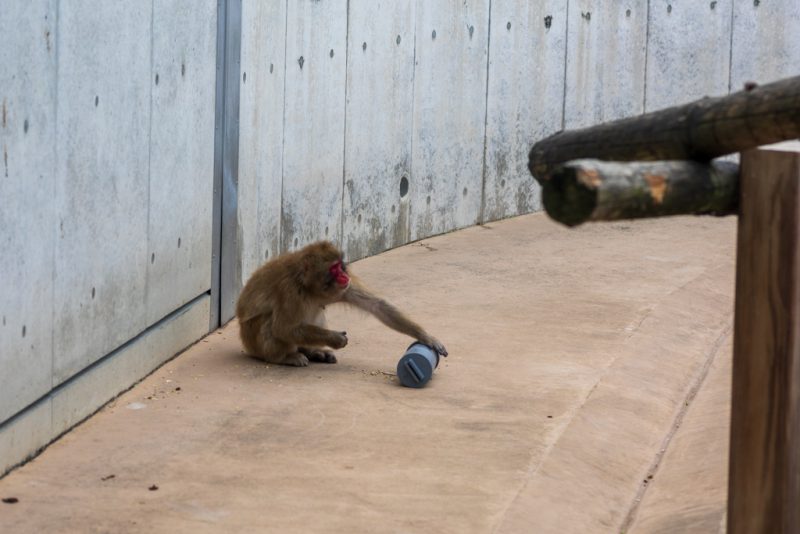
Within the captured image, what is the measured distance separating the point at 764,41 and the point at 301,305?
8.51m

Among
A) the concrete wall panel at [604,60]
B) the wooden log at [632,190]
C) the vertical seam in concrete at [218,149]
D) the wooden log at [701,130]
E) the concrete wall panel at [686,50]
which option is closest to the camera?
the wooden log at [632,190]

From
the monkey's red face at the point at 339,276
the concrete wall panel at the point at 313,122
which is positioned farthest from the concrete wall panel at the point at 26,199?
the concrete wall panel at the point at 313,122

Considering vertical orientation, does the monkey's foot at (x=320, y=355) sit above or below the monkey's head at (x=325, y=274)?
below

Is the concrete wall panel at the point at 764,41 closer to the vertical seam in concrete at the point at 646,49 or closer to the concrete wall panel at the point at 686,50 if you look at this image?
the concrete wall panel at the point at 686,50

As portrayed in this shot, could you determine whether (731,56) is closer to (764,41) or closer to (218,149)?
(764,41)

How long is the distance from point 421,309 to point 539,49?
427 centimetres

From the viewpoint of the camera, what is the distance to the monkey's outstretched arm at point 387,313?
7539mm

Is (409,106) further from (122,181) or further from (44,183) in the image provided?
(44,183)

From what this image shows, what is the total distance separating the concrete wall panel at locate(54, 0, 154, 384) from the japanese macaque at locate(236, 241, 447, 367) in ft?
2.31

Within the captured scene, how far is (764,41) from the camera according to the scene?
14.3 meters

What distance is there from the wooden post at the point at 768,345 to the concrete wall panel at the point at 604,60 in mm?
9035

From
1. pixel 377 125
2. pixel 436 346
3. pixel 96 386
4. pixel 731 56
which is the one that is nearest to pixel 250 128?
pixel 377 125

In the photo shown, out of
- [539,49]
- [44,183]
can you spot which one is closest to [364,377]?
A: [44,183]

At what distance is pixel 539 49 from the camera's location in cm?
1253
